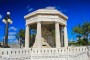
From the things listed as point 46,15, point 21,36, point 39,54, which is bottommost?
point 39,54

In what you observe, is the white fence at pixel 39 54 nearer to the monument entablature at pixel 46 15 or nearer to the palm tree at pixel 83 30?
the monument entablature at pixel 46 15

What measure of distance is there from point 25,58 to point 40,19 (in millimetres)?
5800

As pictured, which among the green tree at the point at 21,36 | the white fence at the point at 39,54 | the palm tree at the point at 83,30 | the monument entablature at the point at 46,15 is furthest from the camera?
the green tree at the point at 21,36

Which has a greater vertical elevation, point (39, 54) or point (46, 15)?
point (46, 15)

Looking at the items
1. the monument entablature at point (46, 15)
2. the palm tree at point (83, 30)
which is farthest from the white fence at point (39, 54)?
the palm tree at point (83, 30)

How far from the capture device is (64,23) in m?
19.2

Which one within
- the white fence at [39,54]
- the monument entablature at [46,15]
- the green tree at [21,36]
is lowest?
the white fence at [39,54]

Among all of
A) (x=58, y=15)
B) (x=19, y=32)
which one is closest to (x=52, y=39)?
(x=58, y=15)

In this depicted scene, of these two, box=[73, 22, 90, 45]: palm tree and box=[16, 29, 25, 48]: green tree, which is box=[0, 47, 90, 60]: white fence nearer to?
box=[73, 22, 90, 45]: palm tree

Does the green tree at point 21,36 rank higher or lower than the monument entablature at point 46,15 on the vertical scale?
lower

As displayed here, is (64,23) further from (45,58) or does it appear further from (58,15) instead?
(45,58)

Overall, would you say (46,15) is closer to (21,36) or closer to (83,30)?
(83,30)

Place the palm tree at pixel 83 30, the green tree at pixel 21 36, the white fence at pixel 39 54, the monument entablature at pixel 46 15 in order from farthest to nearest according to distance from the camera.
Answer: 1. the green tree at pixel 21 36
2. the palm tree at pixel 83 30
3. the monument entablature at pixel 46 15
4. the white fence at pixel 39 54

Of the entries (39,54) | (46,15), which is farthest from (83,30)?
(39,54)
